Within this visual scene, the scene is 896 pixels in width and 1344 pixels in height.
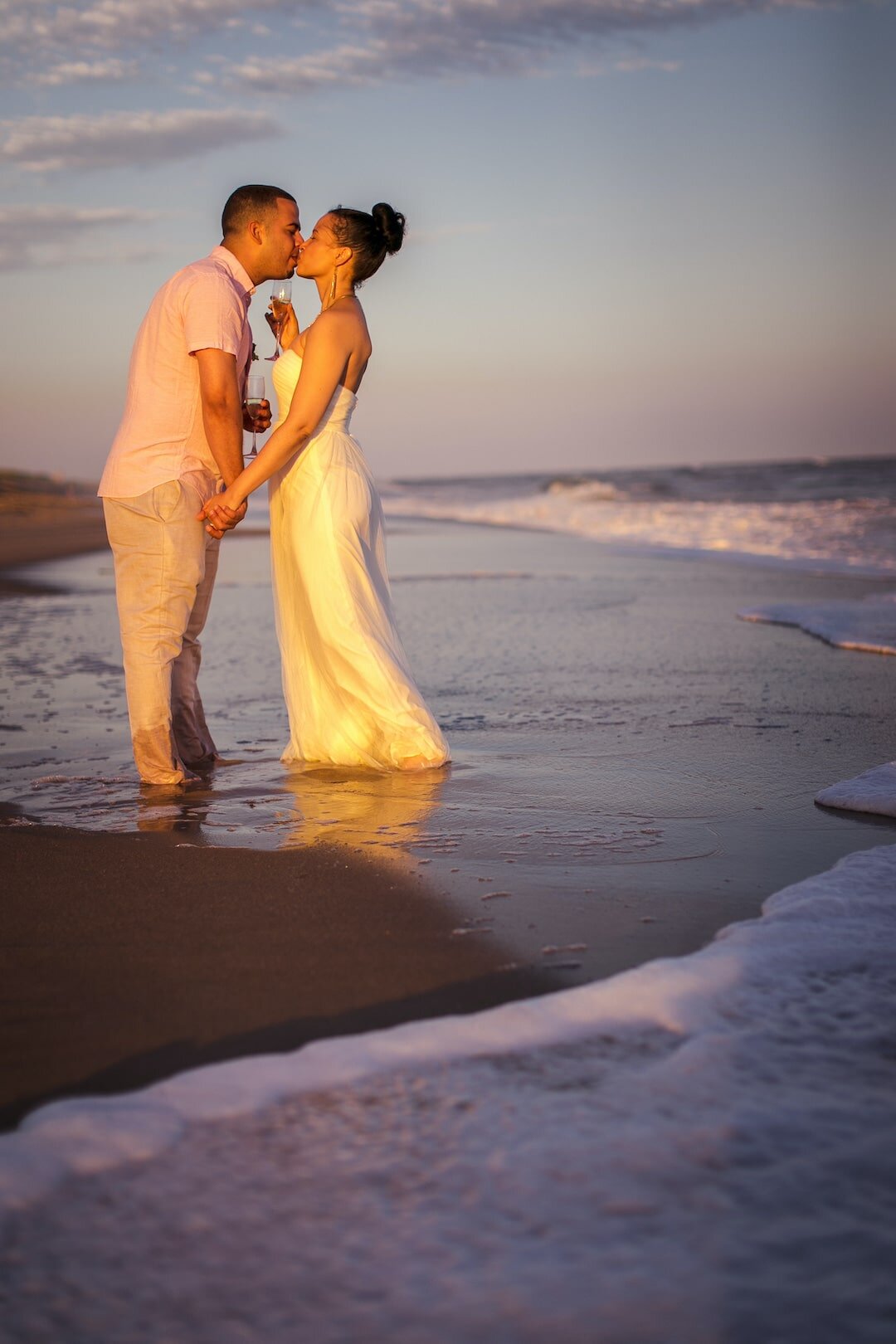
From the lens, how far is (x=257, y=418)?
4.62m

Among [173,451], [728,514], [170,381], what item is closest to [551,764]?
[173,451]

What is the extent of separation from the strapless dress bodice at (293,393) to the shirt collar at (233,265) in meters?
0.30

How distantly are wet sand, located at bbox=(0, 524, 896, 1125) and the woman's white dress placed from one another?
0.26m

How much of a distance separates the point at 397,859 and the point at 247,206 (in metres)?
2.60

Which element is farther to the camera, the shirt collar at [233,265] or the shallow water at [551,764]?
the shirt collar at [233,265]

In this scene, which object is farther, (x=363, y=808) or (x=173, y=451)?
(x=173, y=451)

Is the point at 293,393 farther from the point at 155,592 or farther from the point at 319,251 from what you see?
the point at 155,592

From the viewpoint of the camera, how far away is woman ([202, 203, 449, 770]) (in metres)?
4.59

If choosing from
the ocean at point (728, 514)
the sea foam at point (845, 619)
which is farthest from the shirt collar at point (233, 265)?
the ocean at point (728, 514)

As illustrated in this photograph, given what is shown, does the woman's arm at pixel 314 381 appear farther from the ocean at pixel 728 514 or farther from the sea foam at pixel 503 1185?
the ocean at pixel 728 514

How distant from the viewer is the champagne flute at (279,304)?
4.78 meters

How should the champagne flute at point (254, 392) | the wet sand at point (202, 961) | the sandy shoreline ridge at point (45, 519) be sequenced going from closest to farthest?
the wet sand at point (202, 961)
the champagne flute at point (254, 392)
the sandy shoreline ridge at point (45, 519)

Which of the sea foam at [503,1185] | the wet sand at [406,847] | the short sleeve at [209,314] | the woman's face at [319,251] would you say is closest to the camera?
the sea foam at [503,1185]

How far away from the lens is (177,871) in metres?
3.30
